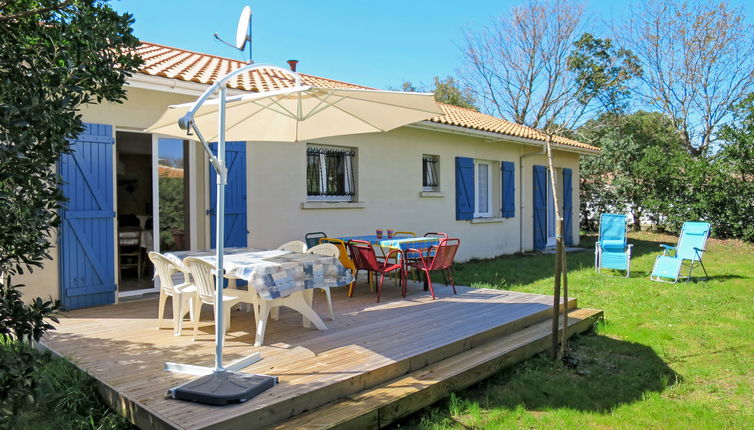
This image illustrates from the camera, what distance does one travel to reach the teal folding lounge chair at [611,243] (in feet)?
29.0

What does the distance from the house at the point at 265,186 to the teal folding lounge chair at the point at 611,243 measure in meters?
2.46

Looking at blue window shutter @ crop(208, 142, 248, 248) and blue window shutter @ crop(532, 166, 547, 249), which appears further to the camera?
blue window shutter @ crop(532, 166, 547, 249)

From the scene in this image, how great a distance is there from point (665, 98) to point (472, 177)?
43.3 feet

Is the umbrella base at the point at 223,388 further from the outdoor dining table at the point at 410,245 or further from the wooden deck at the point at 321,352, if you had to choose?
the outdoor dining table at the point at 410,245

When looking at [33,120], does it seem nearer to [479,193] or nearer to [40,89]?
[40,89]

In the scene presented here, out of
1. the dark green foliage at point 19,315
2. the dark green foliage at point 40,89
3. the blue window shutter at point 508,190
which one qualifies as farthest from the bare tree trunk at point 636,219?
the dark green foliage at point 19,315

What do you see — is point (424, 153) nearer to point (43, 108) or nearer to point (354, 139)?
point (354, 139)

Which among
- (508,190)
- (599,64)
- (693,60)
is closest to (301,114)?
(508,190)

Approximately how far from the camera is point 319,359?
3.64 metres

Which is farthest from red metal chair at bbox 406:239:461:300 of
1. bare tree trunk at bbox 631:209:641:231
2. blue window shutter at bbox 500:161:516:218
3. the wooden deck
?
bare tree trunk at bbox 631:209:641:231

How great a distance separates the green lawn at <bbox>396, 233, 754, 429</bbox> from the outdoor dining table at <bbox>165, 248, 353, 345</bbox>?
136cm

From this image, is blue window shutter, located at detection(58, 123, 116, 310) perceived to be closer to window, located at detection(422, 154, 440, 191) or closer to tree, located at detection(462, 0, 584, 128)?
window, located at detection(422, 154, 440, 191)

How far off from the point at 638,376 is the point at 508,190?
778 centimetres

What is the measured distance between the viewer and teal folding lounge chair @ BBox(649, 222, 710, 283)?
823 cm
